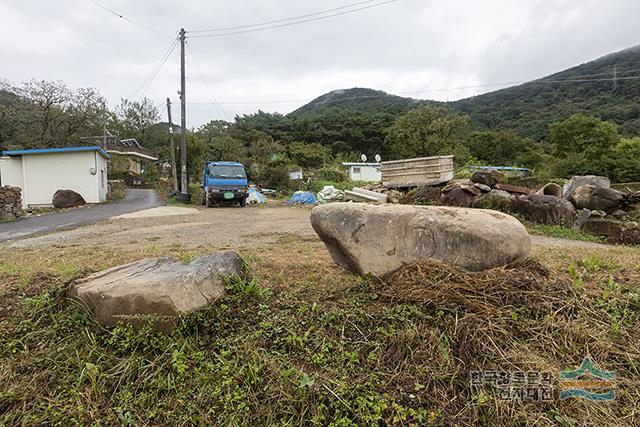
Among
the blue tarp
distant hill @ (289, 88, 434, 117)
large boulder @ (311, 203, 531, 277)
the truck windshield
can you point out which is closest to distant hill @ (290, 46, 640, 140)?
distant hill @ (289, 88, 434, 117)

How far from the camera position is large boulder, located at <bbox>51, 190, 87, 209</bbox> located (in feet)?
43.9

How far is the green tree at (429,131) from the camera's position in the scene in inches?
1094

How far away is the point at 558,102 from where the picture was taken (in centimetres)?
4206

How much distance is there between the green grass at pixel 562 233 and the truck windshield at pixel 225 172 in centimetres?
1079

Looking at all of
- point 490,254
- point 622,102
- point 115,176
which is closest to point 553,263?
point 490,254

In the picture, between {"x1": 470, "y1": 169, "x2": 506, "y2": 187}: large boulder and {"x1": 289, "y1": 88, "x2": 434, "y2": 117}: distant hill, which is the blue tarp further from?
{"x1": 289, "y1": 88, "x2": 434, "y2": 117}: distant hill

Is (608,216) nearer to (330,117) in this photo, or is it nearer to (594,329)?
(594,329)

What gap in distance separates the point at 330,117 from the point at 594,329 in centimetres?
4832

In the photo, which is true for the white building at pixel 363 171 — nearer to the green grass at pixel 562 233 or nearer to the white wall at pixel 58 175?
the white wall at pixel 58 175

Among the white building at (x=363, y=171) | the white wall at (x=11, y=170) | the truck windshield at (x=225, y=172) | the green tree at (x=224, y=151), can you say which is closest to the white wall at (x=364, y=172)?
the white building at (x=363, y=171)

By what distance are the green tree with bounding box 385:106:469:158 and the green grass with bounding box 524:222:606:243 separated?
879 inches

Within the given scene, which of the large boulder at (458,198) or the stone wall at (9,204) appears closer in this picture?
the large boulder at (458,198)

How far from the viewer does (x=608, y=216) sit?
6.89 meters

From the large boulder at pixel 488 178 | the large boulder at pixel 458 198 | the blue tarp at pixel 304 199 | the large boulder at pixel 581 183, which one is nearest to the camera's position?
the large boulder at pixel 581 183
